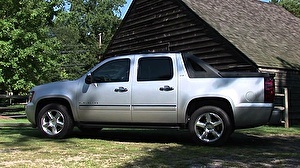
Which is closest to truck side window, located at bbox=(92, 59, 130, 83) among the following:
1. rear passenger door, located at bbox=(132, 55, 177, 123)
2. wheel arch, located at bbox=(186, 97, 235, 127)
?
rear passenger door, located at bbox=(132, 55, 177, 123)

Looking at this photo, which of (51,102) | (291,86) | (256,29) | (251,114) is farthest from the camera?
(256,29)

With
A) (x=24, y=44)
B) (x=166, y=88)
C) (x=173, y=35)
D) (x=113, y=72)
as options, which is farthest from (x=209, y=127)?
(x=24, y=44)

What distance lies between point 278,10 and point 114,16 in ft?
153

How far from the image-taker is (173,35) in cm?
1975

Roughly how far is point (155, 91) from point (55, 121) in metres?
2.35

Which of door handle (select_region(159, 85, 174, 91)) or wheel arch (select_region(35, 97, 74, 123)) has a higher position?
door handle (select_region(159, 85, 174, 91))

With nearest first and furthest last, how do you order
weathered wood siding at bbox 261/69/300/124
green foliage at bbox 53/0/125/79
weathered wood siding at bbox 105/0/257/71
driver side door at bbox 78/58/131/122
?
driver side door at bbox 78/58/131/122 < weathered wood siding at bbox 261/69/300/124 < weathered wood siding at bbox 105/0/257/71 < green foliage at bbox 53/0/125/79

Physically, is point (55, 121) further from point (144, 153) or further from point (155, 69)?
point (144, 153)

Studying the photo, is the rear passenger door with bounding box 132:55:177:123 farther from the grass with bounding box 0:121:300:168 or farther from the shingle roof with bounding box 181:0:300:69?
the shingle roof with bounding box 181:0:300:69

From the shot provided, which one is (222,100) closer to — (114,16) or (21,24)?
(21,24)

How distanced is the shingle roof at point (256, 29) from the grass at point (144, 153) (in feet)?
26.4

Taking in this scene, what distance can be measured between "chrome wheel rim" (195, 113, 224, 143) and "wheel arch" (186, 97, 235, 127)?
233 mm

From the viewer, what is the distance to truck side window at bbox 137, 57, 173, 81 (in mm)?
7887

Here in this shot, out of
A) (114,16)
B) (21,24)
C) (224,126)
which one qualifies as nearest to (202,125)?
(224,126)
